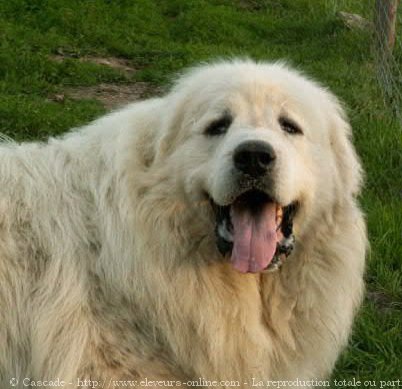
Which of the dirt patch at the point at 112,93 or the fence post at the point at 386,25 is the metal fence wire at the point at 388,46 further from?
the dirt patch at the point at 112,93

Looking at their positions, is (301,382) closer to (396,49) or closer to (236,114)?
(236,114)

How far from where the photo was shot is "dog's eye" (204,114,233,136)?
11.4ft

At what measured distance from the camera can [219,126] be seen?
350 cm

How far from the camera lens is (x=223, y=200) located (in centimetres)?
328

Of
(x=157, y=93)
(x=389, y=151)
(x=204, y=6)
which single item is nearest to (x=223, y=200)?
(x=389, y=151)

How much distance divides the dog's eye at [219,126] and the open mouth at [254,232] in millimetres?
339

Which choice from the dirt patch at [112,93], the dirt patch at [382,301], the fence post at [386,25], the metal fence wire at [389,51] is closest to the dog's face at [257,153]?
the dirt patch at [382,301]

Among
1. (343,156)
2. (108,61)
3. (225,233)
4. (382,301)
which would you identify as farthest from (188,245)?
(108,61)

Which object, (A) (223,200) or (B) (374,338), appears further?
(B) (374,338)

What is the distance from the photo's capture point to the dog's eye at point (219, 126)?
11.4ft

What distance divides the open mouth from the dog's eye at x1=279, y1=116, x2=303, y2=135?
34 cm

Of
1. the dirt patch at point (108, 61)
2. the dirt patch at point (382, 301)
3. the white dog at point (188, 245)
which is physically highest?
the white dog at point (188, 245)

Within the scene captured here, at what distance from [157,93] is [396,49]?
293cm

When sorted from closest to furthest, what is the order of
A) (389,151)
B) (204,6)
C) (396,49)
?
(389,151)
(396,49)
(204,6)
